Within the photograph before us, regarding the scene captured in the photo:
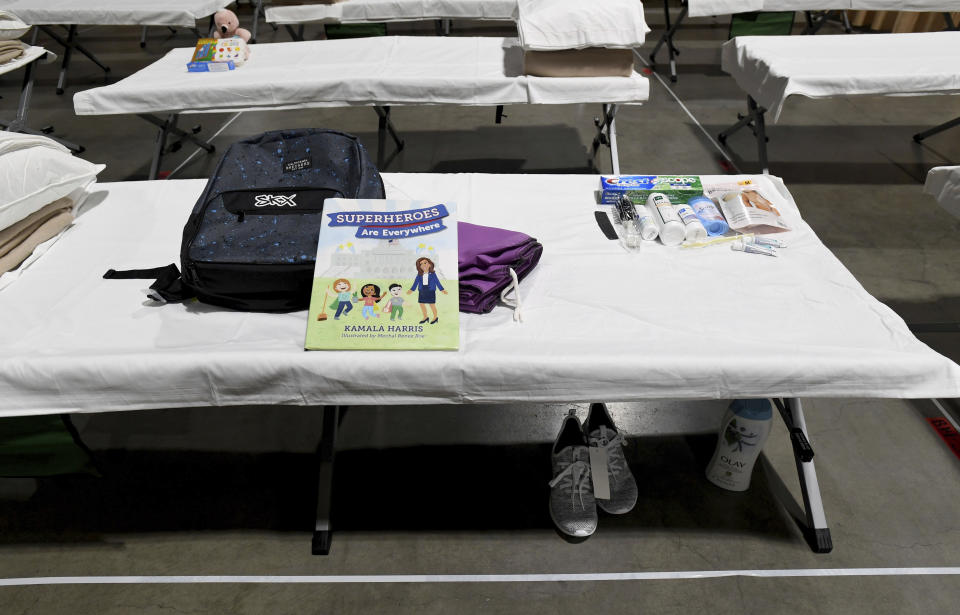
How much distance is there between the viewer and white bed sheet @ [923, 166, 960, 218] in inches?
63.6

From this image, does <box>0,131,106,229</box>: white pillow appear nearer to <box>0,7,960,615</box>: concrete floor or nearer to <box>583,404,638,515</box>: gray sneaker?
<box>0,7,960,615</box>: concrete floor

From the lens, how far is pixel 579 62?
2.35 m

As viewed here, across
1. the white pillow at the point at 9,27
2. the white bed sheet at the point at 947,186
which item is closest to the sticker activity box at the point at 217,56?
the white pillow at the point at 9,27

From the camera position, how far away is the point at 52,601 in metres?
1.36

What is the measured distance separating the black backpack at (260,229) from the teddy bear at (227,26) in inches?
66.9

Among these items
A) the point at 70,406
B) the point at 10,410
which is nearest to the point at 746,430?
the point at 70,406

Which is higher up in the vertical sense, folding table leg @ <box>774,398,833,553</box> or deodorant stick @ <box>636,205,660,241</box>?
deodorant stick @ <box>636,205,660,241</box>

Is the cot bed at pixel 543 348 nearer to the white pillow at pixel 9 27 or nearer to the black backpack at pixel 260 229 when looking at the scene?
the black backpack at pixel 260 229

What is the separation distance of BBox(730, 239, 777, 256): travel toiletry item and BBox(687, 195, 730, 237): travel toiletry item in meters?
0.05

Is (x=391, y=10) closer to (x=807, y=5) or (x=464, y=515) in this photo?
(x=807, y=5)

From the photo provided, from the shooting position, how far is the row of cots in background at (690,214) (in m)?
1.47

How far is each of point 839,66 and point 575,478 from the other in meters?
2.13

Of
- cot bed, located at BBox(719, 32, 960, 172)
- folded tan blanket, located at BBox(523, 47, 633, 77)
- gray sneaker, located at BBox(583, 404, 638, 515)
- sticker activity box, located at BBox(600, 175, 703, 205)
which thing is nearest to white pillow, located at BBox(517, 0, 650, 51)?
folded tan blanket, located at BBox(523, 47, 633, 77)

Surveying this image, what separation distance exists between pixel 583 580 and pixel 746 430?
0.54 m
